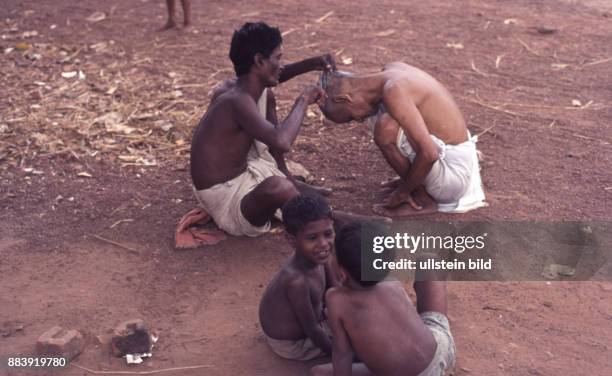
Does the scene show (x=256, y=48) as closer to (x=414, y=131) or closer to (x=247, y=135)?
(x=247, y=135)

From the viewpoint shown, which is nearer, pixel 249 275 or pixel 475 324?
pixel 475 324

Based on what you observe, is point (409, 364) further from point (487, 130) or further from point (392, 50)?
point (392, 50)

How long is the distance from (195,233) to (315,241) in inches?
49.9

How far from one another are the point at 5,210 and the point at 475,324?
9.06ft

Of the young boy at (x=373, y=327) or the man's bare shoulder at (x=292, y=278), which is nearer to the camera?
the young boy at (x=373, y=327)

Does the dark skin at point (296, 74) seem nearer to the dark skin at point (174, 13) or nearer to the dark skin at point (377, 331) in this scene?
the dark skin at point (377, 331)

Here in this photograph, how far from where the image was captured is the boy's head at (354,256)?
277 centimetres

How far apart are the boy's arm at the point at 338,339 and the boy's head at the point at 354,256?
112 mm

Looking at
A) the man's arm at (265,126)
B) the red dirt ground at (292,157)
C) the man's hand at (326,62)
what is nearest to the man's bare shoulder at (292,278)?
the red dirt ground at (292,157)

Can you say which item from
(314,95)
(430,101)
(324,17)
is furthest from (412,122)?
(324,17)

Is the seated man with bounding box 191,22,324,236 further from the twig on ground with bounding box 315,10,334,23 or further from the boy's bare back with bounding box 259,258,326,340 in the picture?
Answer: the twig on ground with bounding box 315,10,334,23

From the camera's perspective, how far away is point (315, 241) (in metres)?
3.10

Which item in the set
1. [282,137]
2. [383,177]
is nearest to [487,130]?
[383,177]

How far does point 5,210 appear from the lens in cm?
461
